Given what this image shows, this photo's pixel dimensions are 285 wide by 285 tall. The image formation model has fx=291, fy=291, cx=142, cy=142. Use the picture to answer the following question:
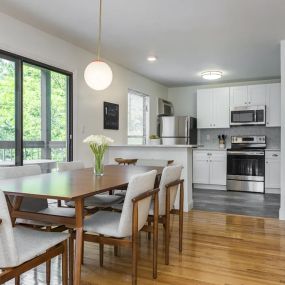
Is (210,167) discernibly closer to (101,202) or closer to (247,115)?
(247,115)

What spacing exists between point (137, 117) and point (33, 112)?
9.42ft

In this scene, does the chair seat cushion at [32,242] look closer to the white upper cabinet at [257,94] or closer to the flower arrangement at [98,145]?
the flower arrangement at [98,145]

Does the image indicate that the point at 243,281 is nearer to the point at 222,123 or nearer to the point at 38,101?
the point at 38,101

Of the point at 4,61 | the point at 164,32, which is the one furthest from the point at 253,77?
the point at 4,61

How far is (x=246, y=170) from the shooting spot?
6.07 metres

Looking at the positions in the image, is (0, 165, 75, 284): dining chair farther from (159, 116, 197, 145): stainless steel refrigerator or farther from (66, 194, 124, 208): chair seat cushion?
(159, 116, 197, 145): stainless steel refrigerator

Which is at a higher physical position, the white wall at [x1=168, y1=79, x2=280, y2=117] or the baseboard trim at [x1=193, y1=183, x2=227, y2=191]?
the white wall at [x1=168, y1=79, x2=280, y2=117]

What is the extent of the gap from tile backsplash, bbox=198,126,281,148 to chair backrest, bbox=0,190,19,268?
6.00 m

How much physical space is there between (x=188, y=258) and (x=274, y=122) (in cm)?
440

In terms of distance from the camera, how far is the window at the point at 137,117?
236 inches

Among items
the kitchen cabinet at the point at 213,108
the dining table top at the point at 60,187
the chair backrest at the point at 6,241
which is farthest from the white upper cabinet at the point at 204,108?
the chair backrest at the point at 6,241

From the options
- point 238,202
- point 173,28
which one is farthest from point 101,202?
point 238,202

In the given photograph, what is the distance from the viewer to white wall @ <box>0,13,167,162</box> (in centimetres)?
333

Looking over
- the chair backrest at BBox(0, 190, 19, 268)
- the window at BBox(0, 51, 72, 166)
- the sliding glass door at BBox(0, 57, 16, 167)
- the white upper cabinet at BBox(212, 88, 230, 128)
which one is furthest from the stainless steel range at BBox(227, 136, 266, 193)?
the chair backrest at BBox(0, 190, 19, 268)
